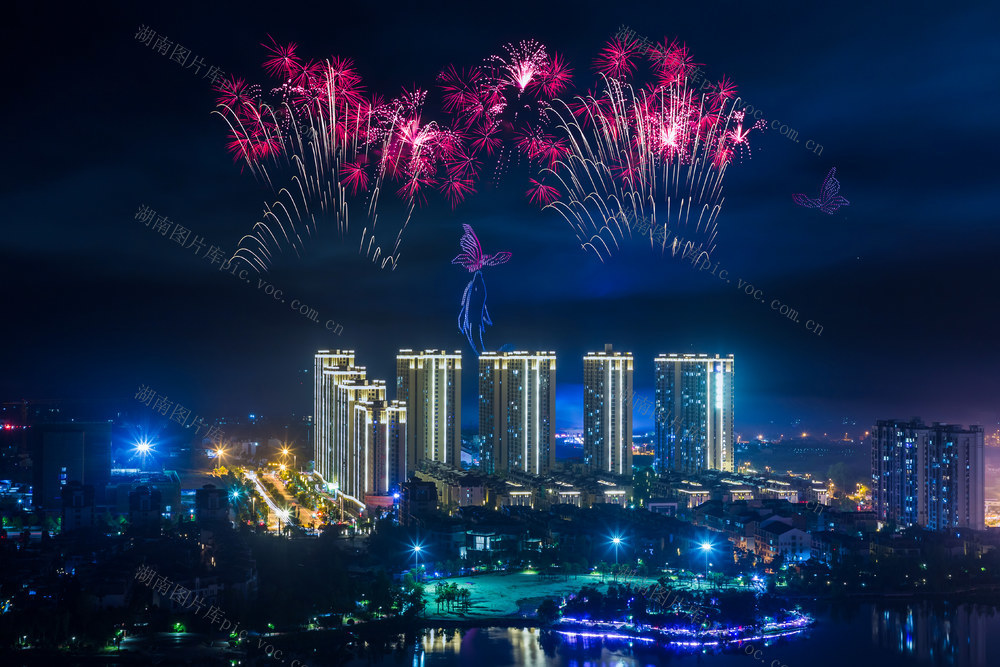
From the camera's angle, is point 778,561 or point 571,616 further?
point 778,561

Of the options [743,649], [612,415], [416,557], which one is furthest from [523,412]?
[743,649]

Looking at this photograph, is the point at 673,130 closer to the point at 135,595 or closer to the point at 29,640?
the point at 135,595

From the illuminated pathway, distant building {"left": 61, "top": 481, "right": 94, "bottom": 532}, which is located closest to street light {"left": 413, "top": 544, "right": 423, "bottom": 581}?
the illuminated pathway

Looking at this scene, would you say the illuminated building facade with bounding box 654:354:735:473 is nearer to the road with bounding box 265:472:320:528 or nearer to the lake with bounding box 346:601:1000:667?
the road with bounding box 265:472:320:528

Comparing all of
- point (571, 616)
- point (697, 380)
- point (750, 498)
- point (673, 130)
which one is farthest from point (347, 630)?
point (697, 380)

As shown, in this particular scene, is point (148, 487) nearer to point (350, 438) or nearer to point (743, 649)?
point (350, 438)

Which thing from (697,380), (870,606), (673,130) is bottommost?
(870,606)

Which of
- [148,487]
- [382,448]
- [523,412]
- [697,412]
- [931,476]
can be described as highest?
[523,412]
